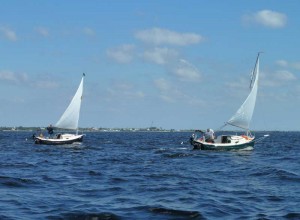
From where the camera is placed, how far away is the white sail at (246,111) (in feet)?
228

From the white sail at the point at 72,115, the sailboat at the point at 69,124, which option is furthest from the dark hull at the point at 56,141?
the white sail at the point at 72,115

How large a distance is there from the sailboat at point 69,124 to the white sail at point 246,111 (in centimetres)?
2943

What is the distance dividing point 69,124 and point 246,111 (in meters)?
32.4

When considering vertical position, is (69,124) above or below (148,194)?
above

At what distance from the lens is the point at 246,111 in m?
70.1

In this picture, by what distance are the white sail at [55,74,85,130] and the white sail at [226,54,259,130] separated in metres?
30.2

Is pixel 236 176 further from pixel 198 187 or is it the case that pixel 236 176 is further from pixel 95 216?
pixel 95 216

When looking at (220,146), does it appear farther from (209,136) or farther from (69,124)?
(69,124)

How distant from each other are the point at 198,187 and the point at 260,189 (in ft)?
11.1

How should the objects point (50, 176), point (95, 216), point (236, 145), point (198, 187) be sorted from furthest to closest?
point (236, 145)
point (50, 176)
point (198, 187)
point (95, 216)

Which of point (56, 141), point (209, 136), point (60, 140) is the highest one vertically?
point (209, 136)

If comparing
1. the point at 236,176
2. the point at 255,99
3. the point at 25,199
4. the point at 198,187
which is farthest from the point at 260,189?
the point at 255,99

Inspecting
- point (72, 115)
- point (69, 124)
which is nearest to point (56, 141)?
point (69, 124)

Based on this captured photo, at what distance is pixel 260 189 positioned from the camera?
27.2 m
